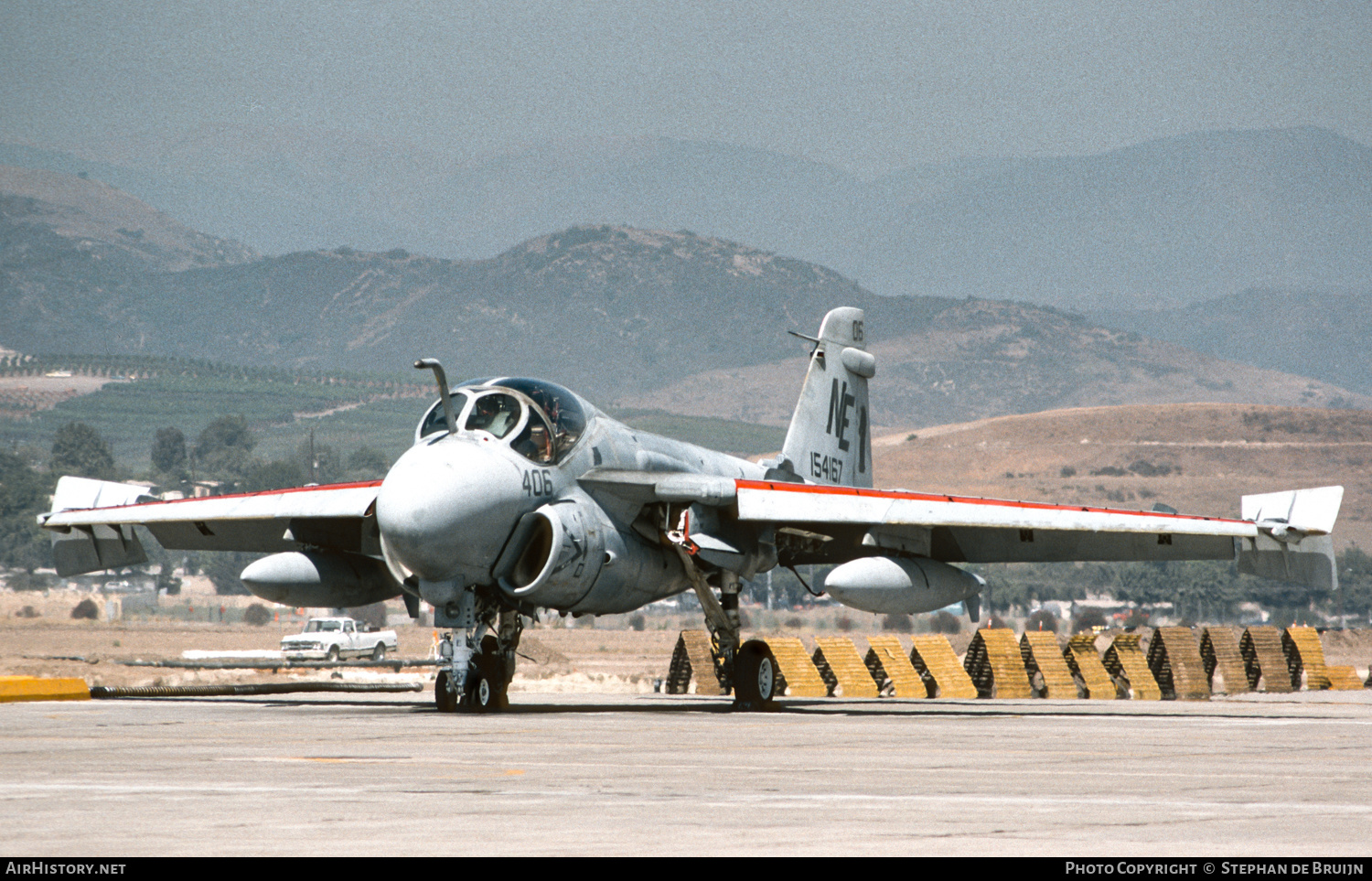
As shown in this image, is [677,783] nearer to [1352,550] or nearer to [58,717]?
[58,717]

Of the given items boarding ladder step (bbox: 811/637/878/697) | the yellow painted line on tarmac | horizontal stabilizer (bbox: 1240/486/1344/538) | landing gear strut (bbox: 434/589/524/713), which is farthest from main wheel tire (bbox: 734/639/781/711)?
the yellow painted line on tarmac

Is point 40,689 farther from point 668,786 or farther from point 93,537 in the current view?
point 668,786

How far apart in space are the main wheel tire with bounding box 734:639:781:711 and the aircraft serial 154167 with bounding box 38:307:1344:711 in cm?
3

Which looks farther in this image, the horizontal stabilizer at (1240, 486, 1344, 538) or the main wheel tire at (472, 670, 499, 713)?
the horizontal stabilizer at (1240, 486, 1344, 538)

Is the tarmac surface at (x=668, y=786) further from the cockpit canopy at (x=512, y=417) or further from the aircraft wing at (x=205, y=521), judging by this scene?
the cockpit canopy at (x=512, y=417)

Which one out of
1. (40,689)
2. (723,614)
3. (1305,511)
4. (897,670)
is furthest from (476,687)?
(897,670)

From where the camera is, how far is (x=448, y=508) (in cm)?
1869

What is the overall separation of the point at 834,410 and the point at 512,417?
31.0ft

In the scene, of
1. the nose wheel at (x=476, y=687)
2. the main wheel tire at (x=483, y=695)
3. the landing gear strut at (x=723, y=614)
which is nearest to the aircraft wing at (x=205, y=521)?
the nose wheel at (x=476, y=687)

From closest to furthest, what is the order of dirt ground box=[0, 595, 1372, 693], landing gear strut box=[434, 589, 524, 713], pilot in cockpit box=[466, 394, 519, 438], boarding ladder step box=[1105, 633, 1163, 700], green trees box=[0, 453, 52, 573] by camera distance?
1. landing gear strut box=[434, 589, 524, 713]
2. pilot in cockpit box=[466, 394, 519, 438]
3. boarding ladder step box=[1105, 633, 1163, 700]
4. dirt ground box=[0, 595, 1372, 693]
5. green trees box=[0, 453, 52, 573]

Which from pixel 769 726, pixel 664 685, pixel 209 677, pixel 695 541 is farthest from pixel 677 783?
pixel 209 677

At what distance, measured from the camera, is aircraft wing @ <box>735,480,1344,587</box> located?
2173 centimetres

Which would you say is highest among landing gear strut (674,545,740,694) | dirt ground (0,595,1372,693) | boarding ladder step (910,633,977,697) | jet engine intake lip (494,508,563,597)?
jet engine intake lip (494,508,563,597)

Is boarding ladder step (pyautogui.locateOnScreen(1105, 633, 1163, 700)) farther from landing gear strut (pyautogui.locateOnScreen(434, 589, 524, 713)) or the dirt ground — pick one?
landing gear strut (pyautogui.locateOnScreen(434, 589, 524, 713))
